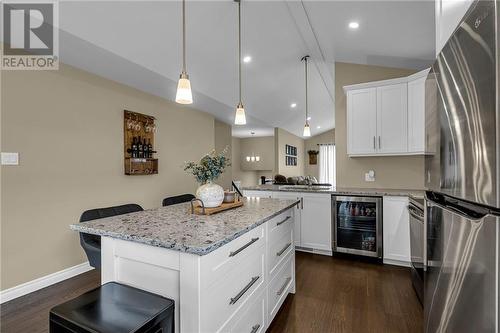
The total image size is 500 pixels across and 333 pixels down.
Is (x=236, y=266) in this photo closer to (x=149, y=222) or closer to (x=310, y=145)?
(x=149, y=222)

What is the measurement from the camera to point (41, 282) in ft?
8.73

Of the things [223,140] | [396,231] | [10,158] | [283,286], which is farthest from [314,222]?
[223,140]

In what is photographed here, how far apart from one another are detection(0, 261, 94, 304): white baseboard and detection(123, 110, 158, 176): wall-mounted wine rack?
1.36 meters

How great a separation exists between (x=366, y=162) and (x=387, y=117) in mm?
787

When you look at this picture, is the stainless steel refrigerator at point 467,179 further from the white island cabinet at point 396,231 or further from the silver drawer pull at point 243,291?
the white island cabinet at point 396,231

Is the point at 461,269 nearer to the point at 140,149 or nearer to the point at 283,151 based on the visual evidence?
the point at 140,149

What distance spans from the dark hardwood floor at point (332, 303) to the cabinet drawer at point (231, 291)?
639 millimetres

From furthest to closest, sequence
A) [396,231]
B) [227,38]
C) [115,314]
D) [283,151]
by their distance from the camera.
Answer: [283,151], [227,38], [396,231], [115,314]

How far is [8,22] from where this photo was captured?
7.29ft

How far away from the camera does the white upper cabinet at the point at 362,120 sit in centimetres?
349

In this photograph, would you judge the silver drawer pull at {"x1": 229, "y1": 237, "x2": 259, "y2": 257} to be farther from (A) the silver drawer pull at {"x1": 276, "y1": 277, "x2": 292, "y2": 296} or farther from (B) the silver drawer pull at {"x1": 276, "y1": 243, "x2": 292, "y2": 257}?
(A) the silver drawer pull at {"x1": 276, "y1": 277, "x2": 292, "y2": 296}

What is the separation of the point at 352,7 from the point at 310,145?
9478 mm

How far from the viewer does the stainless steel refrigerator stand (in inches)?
28.6

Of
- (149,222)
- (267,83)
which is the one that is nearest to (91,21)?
(149,222)
